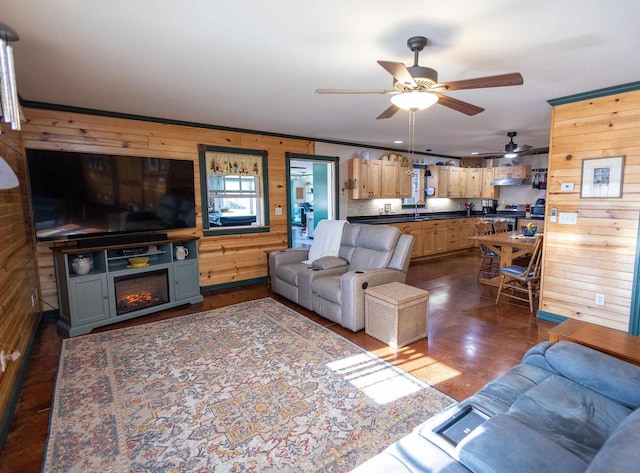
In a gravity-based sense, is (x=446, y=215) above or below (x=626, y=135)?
below

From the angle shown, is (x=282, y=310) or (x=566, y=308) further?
(x=282, y=310)

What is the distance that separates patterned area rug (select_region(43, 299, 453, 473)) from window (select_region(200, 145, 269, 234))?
220 centimetres

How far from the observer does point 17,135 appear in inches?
134

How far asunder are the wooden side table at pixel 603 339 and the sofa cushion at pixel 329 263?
238cm

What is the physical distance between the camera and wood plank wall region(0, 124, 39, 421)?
2.27m

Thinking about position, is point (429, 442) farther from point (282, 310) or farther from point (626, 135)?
point (626, 135)

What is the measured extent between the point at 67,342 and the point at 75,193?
1.60 metres

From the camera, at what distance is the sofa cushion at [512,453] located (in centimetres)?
101

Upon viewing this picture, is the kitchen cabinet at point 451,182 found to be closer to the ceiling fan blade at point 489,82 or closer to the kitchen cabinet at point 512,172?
the kitchen cabinet at point 512,172

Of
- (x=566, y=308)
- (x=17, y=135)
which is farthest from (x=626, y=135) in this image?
(x=17, y=135)

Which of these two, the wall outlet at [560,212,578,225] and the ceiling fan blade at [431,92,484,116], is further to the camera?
the wall outlet at [560,212,578,225]

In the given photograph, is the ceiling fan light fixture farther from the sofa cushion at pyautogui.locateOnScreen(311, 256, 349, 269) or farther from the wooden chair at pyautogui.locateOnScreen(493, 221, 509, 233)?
the wooden chair at pyautogui.locateOnScreen(493, 221, 509, 233)

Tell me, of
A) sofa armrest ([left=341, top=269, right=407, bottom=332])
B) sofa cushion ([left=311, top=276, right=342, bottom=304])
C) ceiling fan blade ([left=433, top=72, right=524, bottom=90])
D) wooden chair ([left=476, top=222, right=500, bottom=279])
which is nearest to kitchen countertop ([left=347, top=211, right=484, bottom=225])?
A: wooden chair ([left=476, top=222, right=500, bottom=279])

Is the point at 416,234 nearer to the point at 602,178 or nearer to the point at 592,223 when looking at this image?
the point at 592,223
